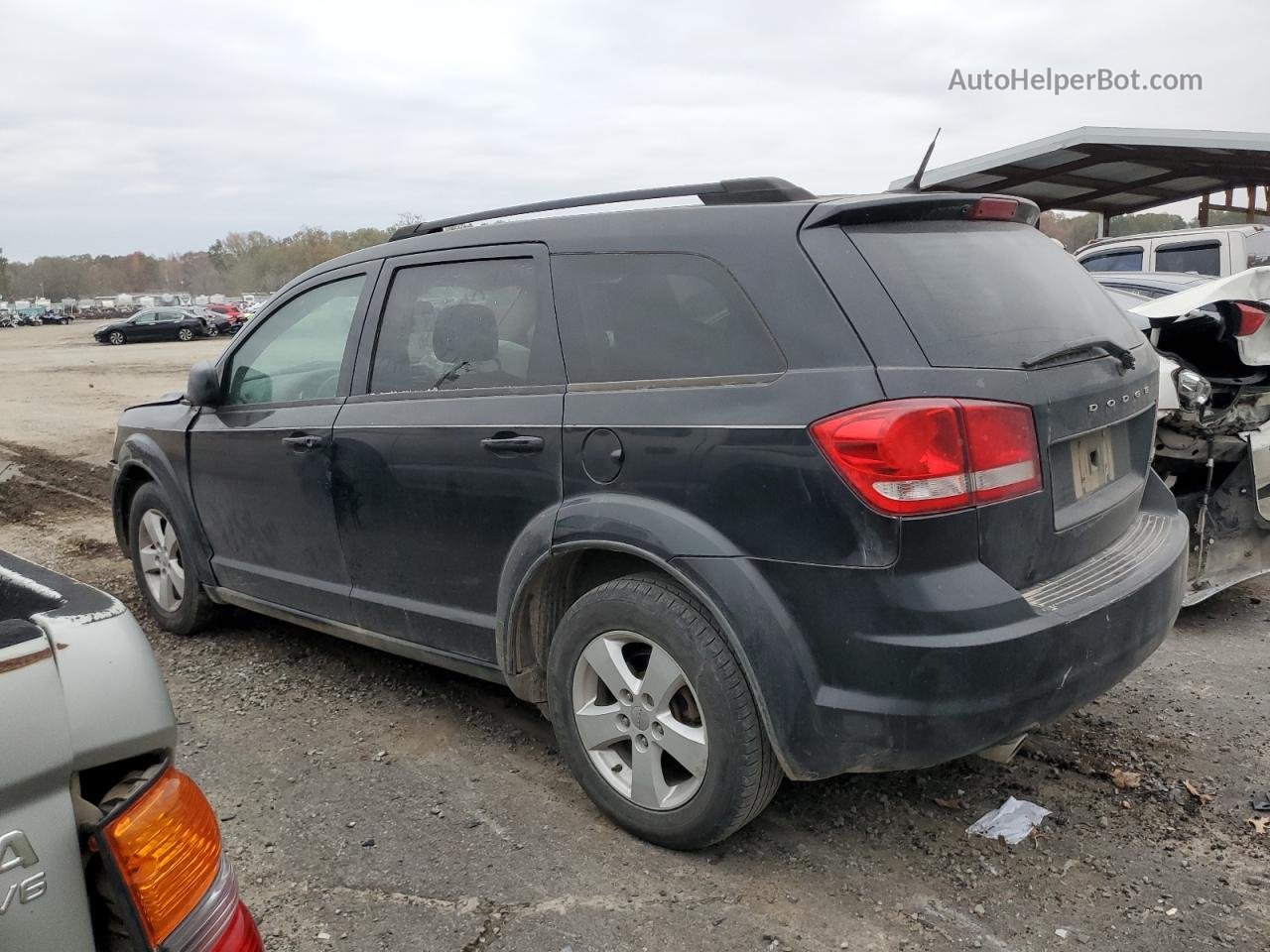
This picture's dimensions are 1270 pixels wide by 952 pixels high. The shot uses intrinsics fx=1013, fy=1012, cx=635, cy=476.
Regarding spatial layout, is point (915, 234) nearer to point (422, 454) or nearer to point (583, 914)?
point (422, 454)

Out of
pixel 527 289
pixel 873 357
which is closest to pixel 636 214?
pixel 527 289

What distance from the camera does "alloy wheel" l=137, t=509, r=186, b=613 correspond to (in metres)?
4.93

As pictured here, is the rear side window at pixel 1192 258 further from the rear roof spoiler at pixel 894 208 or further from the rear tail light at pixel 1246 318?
the rear roof spoiler at pixel 894 208

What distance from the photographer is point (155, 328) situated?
4072 cm

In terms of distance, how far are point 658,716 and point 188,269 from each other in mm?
145183

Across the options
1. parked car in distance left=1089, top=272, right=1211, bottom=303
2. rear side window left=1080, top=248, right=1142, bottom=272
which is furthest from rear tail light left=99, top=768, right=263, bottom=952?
rear side window left=1080, top=248, right=1142, bottom=272

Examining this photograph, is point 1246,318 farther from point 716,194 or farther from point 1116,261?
point 1116,261

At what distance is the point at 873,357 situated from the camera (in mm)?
2553

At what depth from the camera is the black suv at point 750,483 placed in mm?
2496

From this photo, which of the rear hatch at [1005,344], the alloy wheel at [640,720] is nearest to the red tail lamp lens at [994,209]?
the rear hatch at [1005,344]

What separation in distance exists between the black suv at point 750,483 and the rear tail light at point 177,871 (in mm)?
1427

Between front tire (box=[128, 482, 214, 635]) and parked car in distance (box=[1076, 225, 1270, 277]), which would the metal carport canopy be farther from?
front tire (box=[128, 482, 214, 635])

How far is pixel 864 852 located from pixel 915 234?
180cm

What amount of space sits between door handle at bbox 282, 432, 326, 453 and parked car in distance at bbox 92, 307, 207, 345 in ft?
134
